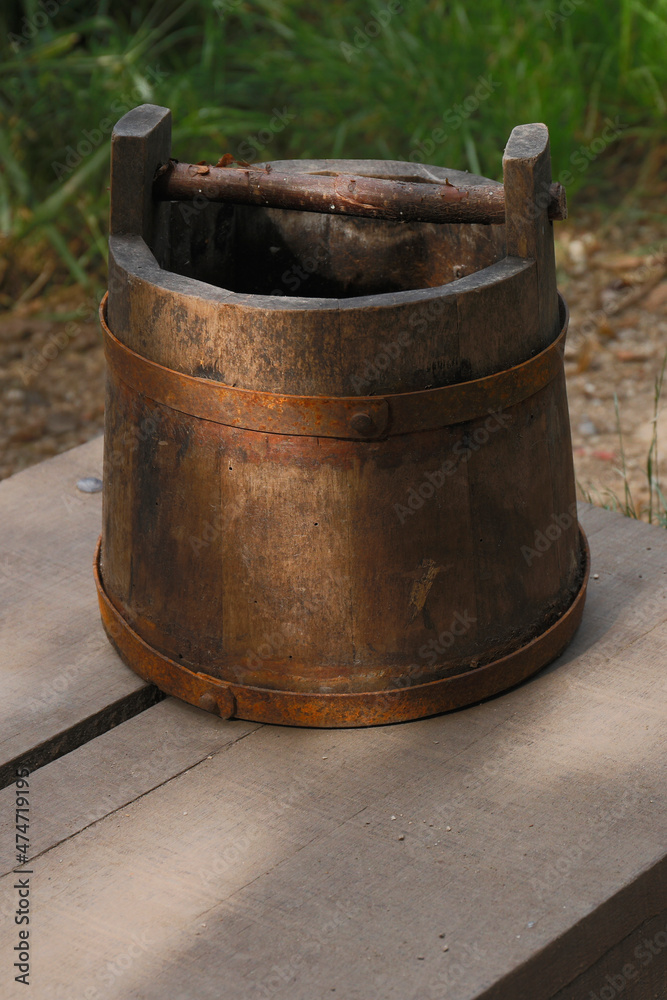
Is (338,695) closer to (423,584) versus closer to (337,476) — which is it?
(423,584)

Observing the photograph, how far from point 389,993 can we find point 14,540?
4.34 feet

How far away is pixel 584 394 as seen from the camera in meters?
4.02

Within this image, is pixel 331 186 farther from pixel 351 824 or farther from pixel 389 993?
pixel 389 993

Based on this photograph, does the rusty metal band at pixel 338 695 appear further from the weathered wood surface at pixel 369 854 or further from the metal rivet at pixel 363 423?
the metal rivet at pixel 363 423

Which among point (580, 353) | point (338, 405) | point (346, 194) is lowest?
point (580, 353)

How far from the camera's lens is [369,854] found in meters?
1.75

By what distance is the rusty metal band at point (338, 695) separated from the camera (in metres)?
1.94

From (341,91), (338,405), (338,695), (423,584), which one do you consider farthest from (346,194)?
(341,91)

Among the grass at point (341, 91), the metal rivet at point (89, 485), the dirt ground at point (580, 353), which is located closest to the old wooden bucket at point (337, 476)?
the metal rivet at point (89, 485)

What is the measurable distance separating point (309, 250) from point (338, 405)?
0.61 m

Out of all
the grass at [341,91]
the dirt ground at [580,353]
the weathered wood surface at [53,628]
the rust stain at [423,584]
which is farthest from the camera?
the grass at [341,91]

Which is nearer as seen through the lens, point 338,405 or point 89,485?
point 338,405

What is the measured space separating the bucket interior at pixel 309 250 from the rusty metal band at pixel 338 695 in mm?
676

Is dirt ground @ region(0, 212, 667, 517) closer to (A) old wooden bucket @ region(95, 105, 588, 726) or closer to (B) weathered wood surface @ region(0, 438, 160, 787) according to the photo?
(B) weathered wood surface @ region(0, 438, 160, 787)
